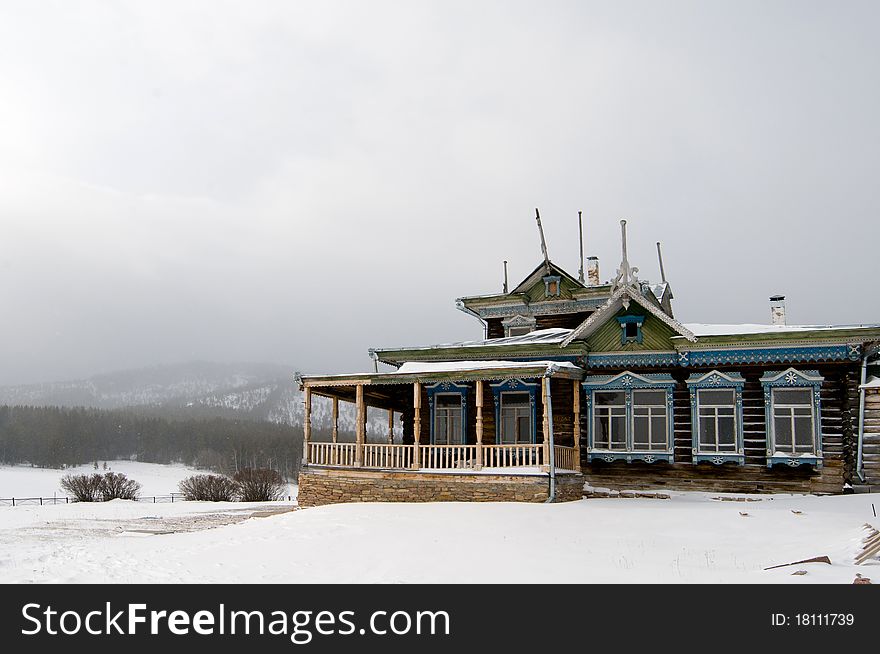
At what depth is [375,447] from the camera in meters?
21.5

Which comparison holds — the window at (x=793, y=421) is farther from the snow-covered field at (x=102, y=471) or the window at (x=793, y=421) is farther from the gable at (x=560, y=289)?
the snow-covered field at (x=102, y=471)

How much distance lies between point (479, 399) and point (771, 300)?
11164 millimetres

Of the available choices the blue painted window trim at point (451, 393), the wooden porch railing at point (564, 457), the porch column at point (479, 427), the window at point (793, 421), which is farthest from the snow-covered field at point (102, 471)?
the window at point (793, 421)

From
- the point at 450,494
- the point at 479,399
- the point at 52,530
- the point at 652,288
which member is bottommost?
the point at 52,530

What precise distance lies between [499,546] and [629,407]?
1020 cm

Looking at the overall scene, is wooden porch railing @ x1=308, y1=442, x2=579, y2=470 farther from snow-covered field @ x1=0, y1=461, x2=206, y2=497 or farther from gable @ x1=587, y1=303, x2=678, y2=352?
snow-covered field @ x1=0, y1=461, x2=206, y2=497

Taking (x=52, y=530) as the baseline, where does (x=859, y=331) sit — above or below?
above

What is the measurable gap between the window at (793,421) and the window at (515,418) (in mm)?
6935

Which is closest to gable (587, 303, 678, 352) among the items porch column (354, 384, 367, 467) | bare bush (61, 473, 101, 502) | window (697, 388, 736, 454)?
window (697, 388, 736, 454)

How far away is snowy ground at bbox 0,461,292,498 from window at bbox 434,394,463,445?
54.7 metres

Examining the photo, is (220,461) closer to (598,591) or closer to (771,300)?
(771,300)

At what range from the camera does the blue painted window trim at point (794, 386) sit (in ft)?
65.1

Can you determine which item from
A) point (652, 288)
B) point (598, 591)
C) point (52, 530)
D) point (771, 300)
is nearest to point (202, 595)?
point (598, 591)

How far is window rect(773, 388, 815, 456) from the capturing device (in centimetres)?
2011
